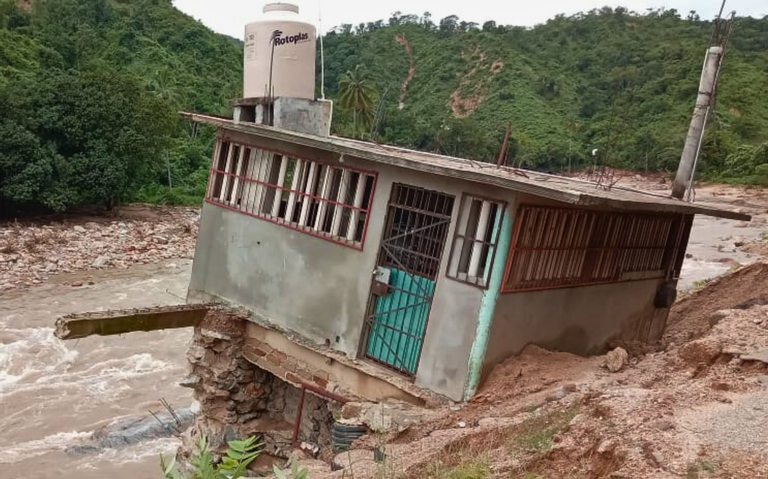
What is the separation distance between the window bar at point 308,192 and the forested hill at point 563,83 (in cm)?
3605

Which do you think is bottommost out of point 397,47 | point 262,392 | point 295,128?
point 262,392

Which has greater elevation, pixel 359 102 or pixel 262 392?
pixel 359 102

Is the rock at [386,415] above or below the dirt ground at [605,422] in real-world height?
below

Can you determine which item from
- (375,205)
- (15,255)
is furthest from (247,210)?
(15,255)

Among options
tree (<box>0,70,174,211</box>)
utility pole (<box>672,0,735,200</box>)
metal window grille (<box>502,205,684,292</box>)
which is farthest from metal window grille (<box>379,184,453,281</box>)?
tree (<box>0,70,174,211</box>)

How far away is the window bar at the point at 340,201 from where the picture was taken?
348 inches

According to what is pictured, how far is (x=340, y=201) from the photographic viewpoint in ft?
29.1

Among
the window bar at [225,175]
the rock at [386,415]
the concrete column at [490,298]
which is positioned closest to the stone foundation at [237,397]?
the window bar at [225,175]

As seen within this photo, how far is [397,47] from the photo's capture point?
86.1 metres

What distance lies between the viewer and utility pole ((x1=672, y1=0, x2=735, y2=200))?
427 inches

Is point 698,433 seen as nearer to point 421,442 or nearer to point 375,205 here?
point 421,442

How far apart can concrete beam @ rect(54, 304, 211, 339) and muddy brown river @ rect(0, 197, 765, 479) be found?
15.1ft

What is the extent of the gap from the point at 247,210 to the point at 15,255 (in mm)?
18853

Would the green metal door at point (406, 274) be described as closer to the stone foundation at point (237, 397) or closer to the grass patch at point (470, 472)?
the stone foundation at point (237, 397)
